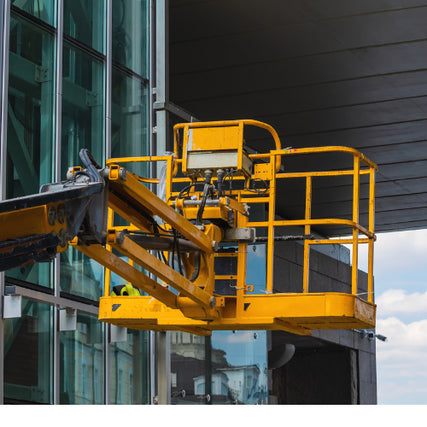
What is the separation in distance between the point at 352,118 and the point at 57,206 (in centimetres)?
1847

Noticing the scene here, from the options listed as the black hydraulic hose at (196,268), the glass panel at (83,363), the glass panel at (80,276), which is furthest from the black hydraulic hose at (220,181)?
the glass panel at (83,363)

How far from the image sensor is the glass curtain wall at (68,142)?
36.3 feet

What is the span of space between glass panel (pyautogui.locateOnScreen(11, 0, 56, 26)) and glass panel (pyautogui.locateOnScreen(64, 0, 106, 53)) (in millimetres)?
360

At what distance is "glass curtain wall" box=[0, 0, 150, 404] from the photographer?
1106 cm

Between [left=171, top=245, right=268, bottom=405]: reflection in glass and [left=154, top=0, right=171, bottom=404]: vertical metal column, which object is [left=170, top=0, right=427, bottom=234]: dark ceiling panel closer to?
→ [left=154, top=0, right=171, bottom=404]: vertical metal column

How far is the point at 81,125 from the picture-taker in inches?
505

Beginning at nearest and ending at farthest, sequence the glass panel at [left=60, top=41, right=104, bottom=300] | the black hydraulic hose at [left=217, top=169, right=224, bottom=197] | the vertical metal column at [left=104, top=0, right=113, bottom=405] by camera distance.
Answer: the black hydraulic hose at [left=217, top=169, right=224, bottom=197] < the glass panel at [left=60, top=41, right=104, bottom=300] < the vertical metal column at [left=104, top=0, right=113, bottom=405]

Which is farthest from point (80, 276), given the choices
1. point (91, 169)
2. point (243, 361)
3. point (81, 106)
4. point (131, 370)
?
point (91, 169)

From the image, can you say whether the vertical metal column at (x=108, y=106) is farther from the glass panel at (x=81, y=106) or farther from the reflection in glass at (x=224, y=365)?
the reflection in glass at (x=224, y=365)

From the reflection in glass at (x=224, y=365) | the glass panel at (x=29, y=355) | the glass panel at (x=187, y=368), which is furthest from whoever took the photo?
the reflection in glass at (x=224, y=365)

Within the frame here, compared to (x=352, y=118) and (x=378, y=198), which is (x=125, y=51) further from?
(x=378, y=198)

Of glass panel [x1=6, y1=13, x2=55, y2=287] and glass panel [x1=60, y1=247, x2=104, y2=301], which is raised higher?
glass panel [x1=6, y1=13, x2=55, y2=287]

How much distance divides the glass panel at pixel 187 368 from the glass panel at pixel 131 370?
2.86ft

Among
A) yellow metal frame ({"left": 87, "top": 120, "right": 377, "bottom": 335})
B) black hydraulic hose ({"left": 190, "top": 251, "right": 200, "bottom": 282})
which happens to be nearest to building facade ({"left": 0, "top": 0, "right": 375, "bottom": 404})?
yellow metal frame ({"left": 87, "top": 120, "right": 377, "bottom": 335})
